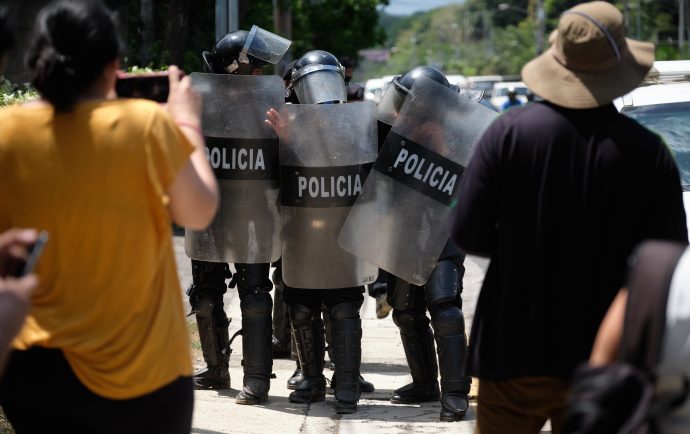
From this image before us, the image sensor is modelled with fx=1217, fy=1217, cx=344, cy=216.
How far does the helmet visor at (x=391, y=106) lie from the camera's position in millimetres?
5988

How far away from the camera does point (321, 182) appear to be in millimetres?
5832

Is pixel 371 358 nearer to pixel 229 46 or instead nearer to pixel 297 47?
pixel 229 46

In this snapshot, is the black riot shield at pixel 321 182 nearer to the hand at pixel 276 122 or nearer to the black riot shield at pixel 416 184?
the hand at pixel 276 122

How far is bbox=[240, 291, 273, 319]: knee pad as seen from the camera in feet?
20.3

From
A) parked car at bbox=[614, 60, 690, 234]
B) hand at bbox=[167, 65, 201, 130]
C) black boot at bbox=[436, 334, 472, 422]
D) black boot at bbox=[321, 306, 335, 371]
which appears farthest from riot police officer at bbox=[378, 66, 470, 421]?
hand at bbox=[167, 65, 201, 130]

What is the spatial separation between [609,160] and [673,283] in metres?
0.84

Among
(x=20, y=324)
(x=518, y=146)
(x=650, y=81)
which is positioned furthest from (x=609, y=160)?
(x=650, y=81)

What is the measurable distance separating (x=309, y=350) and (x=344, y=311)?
307 millimetres

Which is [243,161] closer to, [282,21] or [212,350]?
[212,350]

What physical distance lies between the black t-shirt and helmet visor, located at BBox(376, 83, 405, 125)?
111 inches

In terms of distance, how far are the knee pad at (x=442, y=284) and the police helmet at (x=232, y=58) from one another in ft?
4.57

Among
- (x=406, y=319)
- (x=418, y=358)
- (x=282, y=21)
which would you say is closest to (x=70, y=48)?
(x=406, y=319)

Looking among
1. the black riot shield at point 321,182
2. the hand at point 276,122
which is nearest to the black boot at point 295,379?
the black riot shield at point 321,182

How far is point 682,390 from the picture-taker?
93.1 inches
